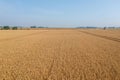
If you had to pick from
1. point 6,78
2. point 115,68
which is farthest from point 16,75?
point 115,68

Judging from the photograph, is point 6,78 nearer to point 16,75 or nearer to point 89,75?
point 16,75

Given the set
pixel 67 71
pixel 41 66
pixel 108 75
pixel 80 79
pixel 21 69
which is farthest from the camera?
pixel 41 66

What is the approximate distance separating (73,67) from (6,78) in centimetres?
345

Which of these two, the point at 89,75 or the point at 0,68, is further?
the point at 0,68

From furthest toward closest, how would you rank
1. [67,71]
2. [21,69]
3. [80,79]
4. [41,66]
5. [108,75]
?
[41,66] < [21,69] < [67,71] < [108,75] < [80,79]

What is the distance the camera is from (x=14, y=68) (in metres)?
8.00

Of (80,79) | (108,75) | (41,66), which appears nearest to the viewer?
(80,79)

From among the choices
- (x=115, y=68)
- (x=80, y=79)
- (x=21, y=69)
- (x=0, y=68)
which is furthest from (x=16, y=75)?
(x=115, y=68)

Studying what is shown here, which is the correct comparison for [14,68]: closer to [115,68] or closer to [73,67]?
[73,67]

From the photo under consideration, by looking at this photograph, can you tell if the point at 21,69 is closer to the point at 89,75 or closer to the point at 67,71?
the point at 67,71

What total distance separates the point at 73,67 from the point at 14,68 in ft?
10.3

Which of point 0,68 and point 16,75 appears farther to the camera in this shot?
point 0,68

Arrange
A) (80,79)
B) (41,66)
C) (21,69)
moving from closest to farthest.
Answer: (80,79) → (21,69) → (41,66)

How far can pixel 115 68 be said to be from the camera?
7910 mm
